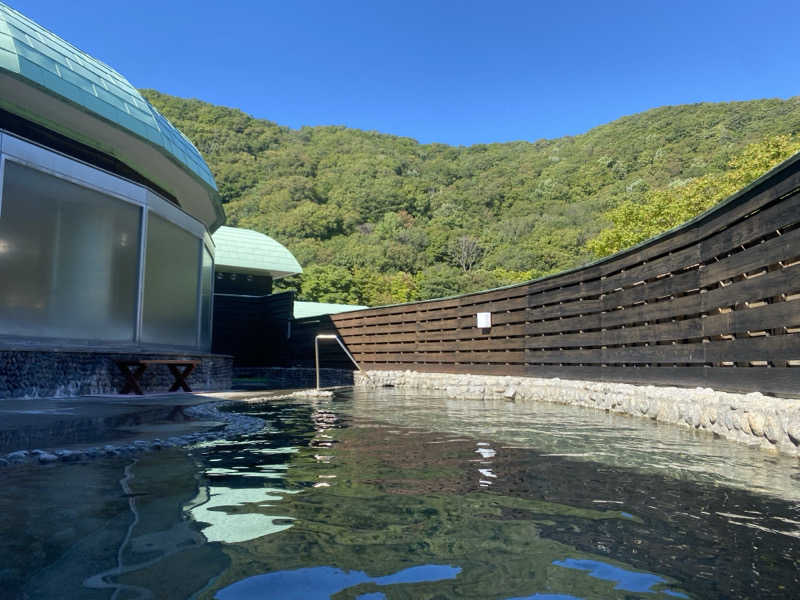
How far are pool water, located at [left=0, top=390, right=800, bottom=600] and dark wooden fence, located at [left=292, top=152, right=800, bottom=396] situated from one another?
1779 millimetres

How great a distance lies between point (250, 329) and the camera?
93.2 ft

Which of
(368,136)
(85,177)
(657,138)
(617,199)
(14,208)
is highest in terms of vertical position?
(368,136)

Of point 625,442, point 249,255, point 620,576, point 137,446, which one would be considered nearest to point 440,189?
point 249,255

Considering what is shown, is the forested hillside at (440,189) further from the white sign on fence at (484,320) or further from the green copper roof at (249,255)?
the white sign on fence at (484,320)

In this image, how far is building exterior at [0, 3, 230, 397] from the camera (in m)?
9.85

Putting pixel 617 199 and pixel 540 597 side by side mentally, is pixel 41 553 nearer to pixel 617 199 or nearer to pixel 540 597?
pixel 540 597

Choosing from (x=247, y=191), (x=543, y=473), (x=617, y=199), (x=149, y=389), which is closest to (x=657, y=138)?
(x=617, y=199)

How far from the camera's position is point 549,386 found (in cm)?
1241

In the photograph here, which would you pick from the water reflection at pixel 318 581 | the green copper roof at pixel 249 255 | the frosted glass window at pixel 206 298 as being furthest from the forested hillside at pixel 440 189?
the water reflection at pixel 318 581

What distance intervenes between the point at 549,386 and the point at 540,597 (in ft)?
35.9

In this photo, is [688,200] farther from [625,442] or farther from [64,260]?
[64,260]

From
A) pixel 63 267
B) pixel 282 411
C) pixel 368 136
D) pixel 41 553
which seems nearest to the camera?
pixel 41 553

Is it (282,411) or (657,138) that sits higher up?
(657,138)

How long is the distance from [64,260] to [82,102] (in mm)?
3174
